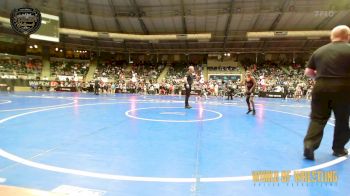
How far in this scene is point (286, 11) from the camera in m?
33.5

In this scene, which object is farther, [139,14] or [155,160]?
[139,14]

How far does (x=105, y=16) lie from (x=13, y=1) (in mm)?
10874

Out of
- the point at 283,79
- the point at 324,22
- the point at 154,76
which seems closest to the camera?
the point at 324,22

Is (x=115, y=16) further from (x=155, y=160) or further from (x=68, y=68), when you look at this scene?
(x=155, y=160)

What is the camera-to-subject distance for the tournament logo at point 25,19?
18625mm

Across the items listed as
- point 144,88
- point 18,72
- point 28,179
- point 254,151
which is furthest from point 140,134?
point 18,72

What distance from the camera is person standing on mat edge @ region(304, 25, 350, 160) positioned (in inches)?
179

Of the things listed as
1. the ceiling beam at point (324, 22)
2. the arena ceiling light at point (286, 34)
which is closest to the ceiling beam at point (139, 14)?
the arena ceiling light at point (286, 34)

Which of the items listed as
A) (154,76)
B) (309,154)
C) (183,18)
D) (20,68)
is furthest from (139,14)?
(309,154)

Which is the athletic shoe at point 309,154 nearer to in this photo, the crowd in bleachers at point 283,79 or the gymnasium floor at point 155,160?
the gymnasium floor at point 155,160

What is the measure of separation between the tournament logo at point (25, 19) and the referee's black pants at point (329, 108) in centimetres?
1839

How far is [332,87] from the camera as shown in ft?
15.0

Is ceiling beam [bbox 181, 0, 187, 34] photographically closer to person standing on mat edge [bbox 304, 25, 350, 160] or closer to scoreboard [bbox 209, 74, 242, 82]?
scoreboard [bbox 209, 74, 242, 82]

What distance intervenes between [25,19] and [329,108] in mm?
20245
